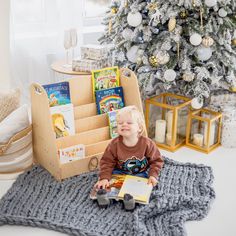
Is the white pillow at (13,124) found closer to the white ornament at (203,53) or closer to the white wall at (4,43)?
the white wall at (4,43)

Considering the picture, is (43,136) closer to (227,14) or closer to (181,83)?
(181,83)

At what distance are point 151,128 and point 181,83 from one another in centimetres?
37

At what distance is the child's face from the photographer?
193 centimetres

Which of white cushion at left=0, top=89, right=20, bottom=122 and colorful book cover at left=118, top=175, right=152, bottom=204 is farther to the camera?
white cushion at left=0, top=89, right=20, bottom=122

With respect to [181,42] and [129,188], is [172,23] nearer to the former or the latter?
[181,42]

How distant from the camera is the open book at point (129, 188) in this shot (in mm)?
1842

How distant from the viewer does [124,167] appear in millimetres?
2020

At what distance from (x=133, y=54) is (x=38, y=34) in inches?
40.6

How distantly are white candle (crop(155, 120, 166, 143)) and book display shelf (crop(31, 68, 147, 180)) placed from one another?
0.29 meters

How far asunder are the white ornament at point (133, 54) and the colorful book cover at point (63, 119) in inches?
19.7

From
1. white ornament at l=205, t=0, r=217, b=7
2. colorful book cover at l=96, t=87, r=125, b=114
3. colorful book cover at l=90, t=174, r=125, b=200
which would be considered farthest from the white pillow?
white ornament at l=205, t=0, r=217, b=7

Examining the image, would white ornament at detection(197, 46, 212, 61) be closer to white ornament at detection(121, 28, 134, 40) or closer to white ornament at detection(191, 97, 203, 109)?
white ornament at detection(191, 97, 203, 109)

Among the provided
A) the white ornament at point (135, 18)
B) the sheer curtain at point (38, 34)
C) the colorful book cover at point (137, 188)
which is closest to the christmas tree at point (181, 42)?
the white ornament at point (135, 18)

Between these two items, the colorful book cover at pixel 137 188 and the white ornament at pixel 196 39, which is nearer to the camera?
the colorful book cover at pixel 137 188
